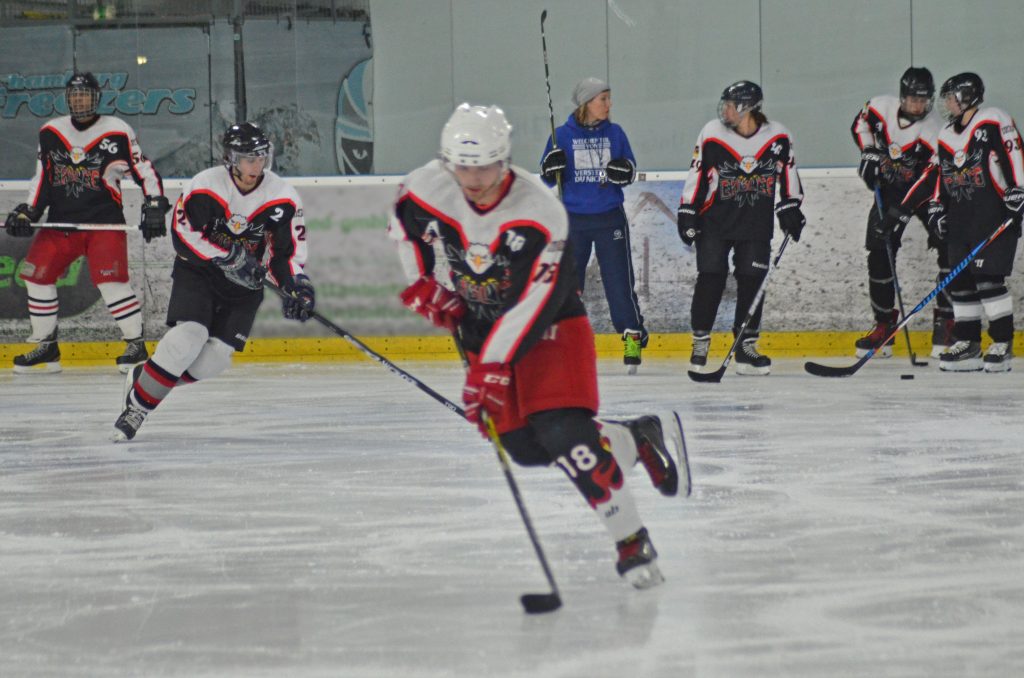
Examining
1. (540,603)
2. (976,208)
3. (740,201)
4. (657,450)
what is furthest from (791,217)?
(540,603)

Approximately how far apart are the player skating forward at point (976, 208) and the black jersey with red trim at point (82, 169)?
3.68 metres

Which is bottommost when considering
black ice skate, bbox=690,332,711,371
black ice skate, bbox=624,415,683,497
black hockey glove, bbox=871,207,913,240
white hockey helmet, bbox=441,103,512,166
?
black ice skate, bbox=690,332,711,371

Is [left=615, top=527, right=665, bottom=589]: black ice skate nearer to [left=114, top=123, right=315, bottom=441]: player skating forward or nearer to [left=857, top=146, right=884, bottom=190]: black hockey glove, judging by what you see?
[left=114, top=123, right=315, bottom=441]: player skating forward

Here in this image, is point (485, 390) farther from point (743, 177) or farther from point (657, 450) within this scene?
point (743, 177)

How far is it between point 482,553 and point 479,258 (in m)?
0.54

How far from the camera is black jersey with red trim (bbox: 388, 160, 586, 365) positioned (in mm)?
2252

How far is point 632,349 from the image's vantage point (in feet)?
20.1

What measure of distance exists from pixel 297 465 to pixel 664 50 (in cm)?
531

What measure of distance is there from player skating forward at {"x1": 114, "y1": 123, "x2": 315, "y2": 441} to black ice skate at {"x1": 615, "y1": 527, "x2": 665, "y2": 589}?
1852 mm

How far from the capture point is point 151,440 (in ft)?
13.8

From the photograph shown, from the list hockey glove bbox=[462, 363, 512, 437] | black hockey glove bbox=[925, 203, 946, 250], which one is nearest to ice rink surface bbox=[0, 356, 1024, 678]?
hockey glove bbox=[462, 363, 512, 437]

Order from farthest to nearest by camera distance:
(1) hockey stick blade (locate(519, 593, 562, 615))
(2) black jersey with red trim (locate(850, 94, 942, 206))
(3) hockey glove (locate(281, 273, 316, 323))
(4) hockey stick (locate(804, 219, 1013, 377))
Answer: (2) black jersey with red trim (locate(850, 94, 942, 206)) < (4) hockey stick (locate(804, 219, 1013, 377)) < (3) hockey glove (locate(281, 273, 316, 323)) < (1) hockey stick blade (locate(519, 593, 562, 615))

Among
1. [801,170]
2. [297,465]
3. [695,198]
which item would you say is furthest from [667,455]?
[801,170]

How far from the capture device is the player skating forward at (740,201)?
19.4 feet
